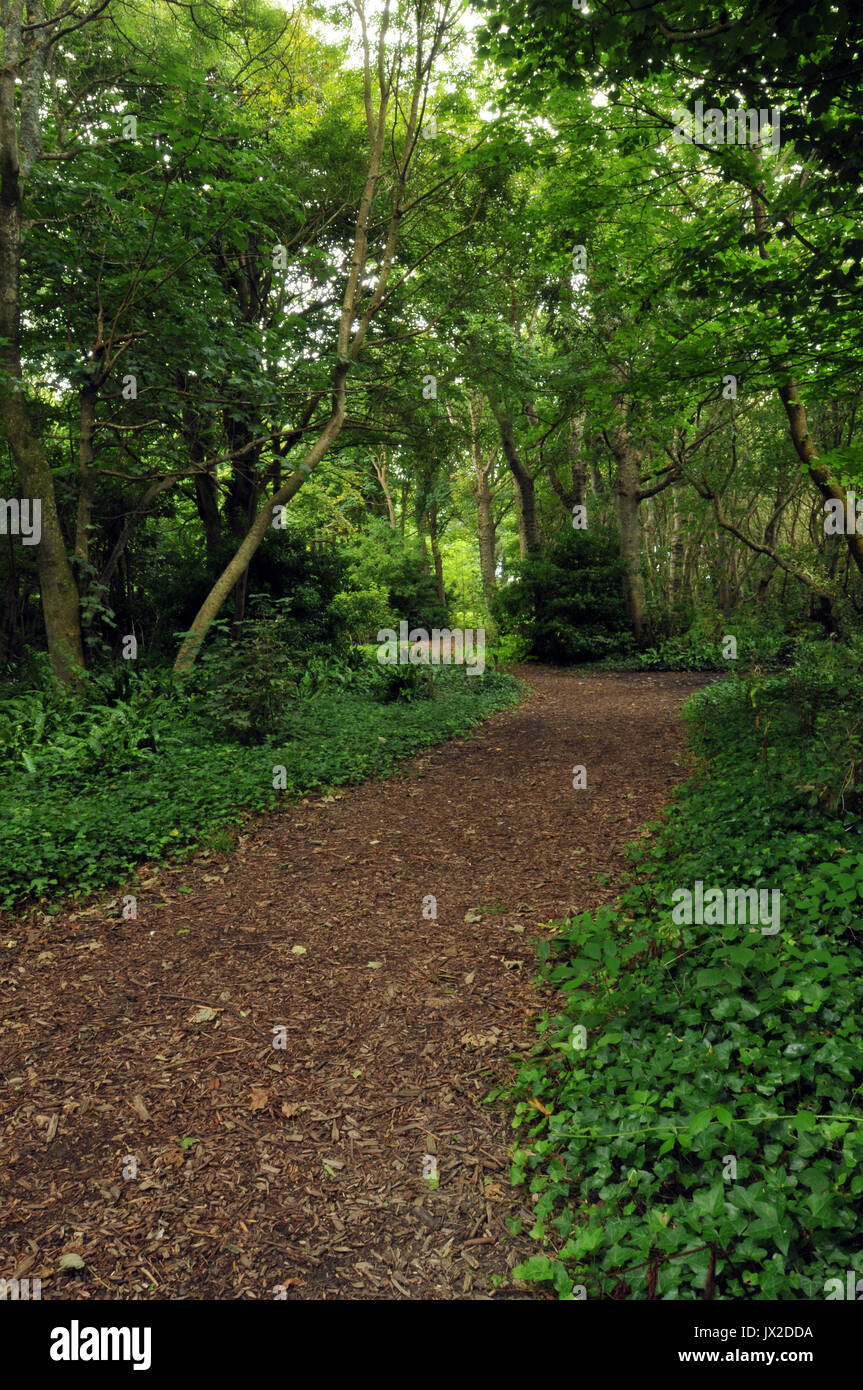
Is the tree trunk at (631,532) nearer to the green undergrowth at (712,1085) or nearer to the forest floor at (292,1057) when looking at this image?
the forest floor at (292,1057)

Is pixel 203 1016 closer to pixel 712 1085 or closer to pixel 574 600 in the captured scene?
pixel 712 1085

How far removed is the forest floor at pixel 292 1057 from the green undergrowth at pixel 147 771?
1.37 ft

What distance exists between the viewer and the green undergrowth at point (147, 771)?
556cm

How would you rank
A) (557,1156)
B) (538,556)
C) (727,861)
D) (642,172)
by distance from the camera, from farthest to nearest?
1. (538,556)
2. (642,172)
3. (727,861)
4. (557,1156)

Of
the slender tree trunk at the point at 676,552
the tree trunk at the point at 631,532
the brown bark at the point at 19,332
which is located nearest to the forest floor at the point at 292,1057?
the brown bark at the point at 19,332

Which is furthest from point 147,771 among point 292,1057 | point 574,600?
point 574,600

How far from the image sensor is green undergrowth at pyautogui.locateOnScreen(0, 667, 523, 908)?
5.56m

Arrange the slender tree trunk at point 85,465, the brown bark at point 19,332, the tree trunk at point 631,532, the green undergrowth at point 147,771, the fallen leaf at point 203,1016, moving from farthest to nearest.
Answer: the tree trunk at point 631,532, the slender tree trunk at point 85,465, the brown bark at point 19,332, the green undergrowth at point 147,771, the fallen leaf at point 203,1016


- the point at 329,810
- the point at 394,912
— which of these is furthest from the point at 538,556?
the point at 394,912

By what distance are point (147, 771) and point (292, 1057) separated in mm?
4412

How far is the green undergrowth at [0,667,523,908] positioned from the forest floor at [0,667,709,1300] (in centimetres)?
42
